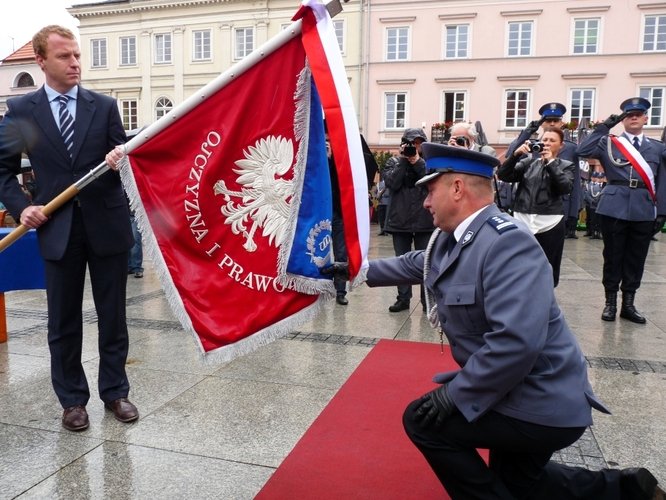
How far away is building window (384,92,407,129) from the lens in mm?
32500

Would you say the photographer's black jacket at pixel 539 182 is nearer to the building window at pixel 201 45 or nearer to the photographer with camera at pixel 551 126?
the photographer with camera at pixel 551 126

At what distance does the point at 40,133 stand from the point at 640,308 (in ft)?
20.9

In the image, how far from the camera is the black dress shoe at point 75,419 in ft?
11.0

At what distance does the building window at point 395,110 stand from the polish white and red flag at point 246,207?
30.5 meters

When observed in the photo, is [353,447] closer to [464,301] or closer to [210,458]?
[210,458]

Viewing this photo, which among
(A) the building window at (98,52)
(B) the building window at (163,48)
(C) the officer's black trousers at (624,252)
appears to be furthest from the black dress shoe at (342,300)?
(A) the building window at (98,52)

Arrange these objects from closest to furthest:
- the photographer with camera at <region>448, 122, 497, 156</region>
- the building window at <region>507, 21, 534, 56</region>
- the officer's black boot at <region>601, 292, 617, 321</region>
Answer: the photographer with camera at <region>448, 122, 497, 156</region>, the officer's black boot at <region>601, 292, 617, 321</region>, the building window at <region>507, 21, 534, 56</region>

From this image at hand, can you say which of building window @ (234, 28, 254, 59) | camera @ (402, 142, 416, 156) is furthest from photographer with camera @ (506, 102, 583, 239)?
building window @ (234, 28, 254, 59)

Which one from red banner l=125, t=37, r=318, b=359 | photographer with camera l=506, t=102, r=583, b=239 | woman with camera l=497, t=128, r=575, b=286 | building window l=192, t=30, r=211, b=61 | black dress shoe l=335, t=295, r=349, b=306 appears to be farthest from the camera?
building window l=192, t=30, r=211, b=61

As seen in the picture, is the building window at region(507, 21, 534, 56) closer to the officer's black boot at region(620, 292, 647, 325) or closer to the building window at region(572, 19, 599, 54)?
the building window at region(572, 19, 599, 54)

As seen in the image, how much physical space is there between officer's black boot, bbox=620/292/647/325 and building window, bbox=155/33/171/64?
113ft

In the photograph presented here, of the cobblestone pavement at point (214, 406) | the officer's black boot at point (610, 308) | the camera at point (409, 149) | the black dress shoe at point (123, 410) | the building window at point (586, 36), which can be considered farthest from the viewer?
the building window at point (586, 36)

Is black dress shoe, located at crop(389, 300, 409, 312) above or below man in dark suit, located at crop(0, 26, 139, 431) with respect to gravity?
below

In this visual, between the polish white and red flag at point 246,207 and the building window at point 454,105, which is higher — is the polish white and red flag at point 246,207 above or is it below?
below
